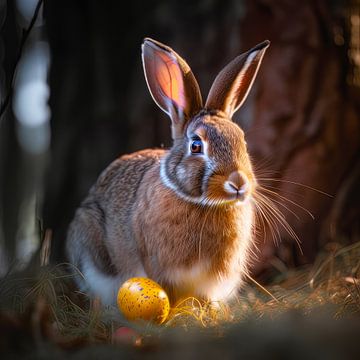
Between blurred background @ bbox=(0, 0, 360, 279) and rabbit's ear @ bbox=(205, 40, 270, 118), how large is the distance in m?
0.81

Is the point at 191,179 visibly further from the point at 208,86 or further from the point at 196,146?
the point at 208,86

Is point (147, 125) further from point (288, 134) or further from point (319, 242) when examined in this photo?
point (319, 242)

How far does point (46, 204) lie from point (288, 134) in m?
2.28

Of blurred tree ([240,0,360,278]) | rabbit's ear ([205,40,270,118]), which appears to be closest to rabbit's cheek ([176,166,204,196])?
rabbit's ear ([205,40,270,118])

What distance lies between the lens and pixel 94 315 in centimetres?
258

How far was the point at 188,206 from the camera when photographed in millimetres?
3020

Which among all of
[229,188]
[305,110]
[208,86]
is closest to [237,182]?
[229,188]

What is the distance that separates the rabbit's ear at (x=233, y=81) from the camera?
3.16 meters

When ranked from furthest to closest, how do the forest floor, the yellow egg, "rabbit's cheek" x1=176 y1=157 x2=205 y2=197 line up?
"rabbit's cheek" x1=176 y1=157 x2=205 y2=197 → the yellow egg → the forest floor

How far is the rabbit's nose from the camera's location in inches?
108

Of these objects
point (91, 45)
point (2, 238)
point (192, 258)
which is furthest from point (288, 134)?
point (2, 238)

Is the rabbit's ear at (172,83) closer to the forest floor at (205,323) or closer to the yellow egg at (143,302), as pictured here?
the yellow egg at (143,302)

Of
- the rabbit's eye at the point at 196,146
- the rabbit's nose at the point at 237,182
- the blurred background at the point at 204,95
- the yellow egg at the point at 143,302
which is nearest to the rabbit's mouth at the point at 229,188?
the rabbit's nose at the point at 237,182

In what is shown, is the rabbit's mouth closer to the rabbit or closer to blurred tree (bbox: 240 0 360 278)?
the rabbit
